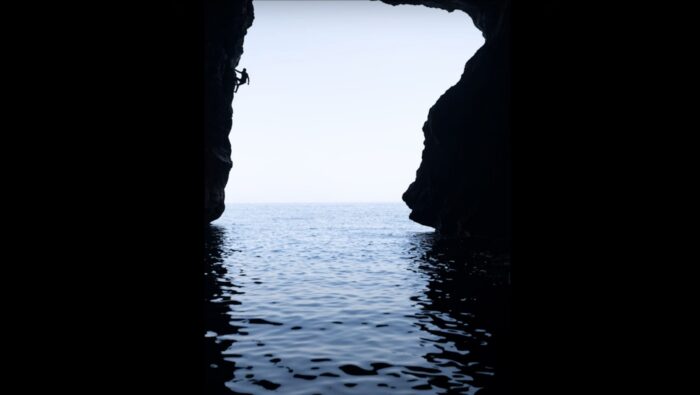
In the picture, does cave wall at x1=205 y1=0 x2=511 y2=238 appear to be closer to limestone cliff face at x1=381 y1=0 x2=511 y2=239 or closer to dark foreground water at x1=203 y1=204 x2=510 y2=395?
limestone cliff face at x1=381 y1=0 x2=511 y2=239

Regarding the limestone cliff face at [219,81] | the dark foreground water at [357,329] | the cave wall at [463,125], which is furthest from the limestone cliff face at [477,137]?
the dark foreground water at [357,329]

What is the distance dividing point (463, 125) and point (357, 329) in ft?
88.1

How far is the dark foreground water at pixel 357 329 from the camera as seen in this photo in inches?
267

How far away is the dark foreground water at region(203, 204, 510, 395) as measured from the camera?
6770 millimetres

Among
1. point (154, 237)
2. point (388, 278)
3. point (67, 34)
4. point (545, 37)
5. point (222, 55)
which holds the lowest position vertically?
point (388, 278)

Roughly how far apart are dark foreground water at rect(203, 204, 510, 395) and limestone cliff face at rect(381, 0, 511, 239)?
1434 centimetres

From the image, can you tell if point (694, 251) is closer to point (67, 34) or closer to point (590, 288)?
point (590, 288)

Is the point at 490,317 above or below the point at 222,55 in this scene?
below

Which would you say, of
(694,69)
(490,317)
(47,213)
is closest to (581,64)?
(694,69)

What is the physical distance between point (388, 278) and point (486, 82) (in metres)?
20.2

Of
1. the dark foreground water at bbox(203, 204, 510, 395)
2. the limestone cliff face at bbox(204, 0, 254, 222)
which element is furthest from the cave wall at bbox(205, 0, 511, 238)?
the dark foreground water at bbox(203, 204, 510, 395)

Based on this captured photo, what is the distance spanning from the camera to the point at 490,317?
10.7 meters

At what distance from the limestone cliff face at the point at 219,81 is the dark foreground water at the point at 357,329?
1643 cm

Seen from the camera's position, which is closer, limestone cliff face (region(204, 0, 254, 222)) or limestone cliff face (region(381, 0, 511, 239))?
limestone cliff face (region(204, 0, 254, 222))
